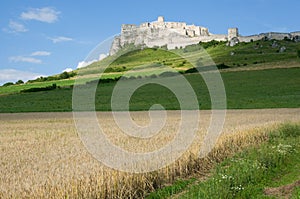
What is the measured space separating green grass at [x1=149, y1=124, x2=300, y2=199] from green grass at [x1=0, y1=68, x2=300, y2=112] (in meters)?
32.2

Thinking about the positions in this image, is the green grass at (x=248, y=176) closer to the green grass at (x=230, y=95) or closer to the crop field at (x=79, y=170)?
the crop field at (x=79, y=170)

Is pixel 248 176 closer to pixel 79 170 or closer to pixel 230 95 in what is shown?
pixel 79 170

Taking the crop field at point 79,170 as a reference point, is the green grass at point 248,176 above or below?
below

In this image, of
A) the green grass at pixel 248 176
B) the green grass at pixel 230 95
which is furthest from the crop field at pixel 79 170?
the green grass at pixel 230 95

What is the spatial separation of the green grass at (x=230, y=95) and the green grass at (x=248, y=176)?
Answer: 32162mm

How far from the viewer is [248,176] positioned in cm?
1267

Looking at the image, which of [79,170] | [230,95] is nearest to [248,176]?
[79,170]

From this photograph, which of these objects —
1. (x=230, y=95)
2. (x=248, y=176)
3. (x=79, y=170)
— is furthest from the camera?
(x=230, y=95)

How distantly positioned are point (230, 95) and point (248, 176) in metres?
50.4

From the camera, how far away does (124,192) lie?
10.9m


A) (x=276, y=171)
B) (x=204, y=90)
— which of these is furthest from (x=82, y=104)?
(x=276, y=171)

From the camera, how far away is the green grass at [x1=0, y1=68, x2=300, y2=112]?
5195cm

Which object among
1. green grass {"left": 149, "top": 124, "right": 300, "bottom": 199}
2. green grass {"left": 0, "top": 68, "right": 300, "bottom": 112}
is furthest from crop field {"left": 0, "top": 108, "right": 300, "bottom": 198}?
green grass {"left": 0, "top": 68, "right": 300, "bottom": 112}

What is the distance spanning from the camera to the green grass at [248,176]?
36.3ft
